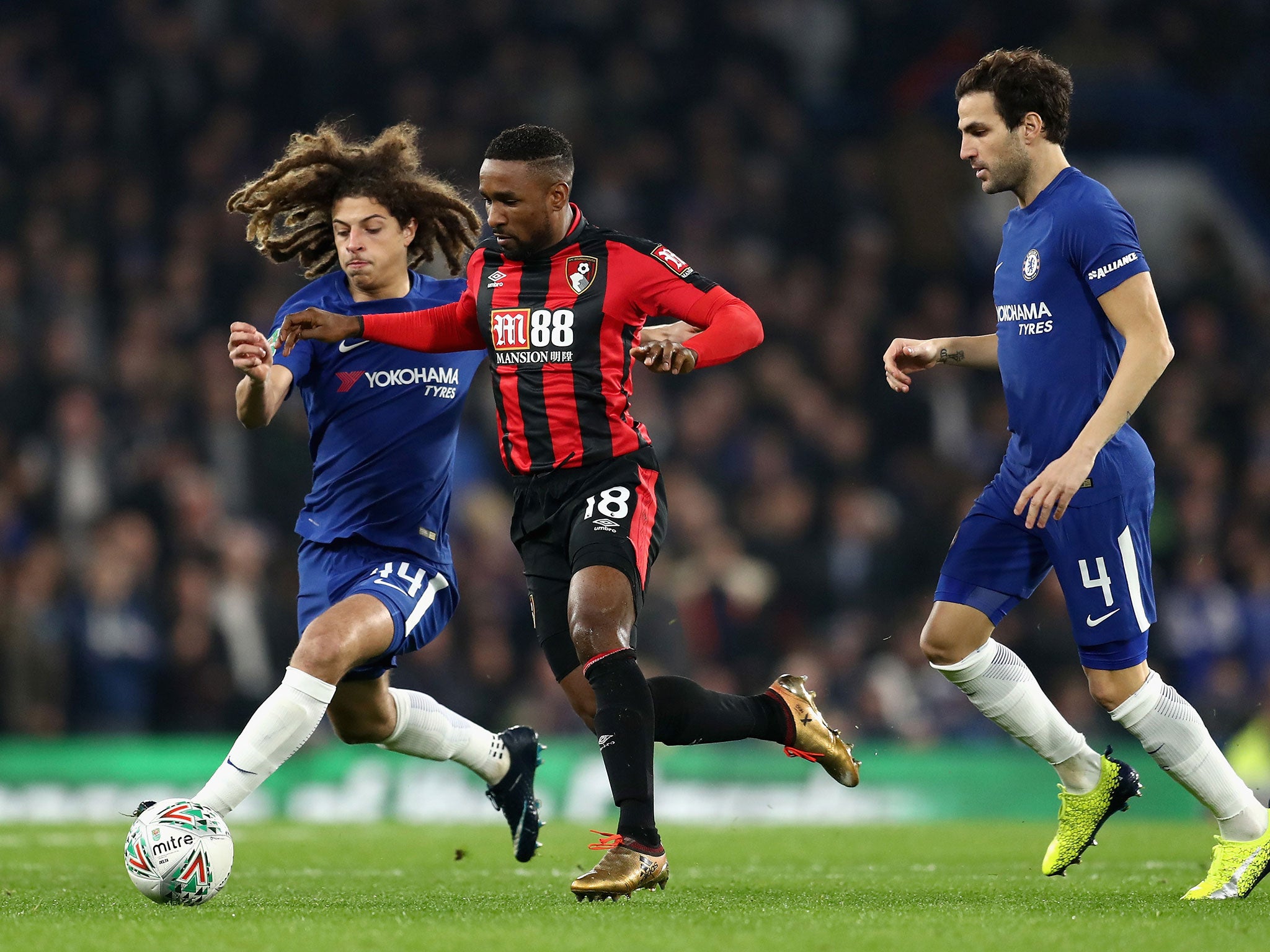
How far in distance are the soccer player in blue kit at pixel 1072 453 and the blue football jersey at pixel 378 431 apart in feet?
6.49

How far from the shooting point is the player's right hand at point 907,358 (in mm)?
5938

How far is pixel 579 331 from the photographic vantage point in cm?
555

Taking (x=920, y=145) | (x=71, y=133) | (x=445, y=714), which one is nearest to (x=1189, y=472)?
(x=920, y=145)

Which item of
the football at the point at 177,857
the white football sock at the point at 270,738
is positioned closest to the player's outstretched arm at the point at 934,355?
the white football sock at the point at 270,738

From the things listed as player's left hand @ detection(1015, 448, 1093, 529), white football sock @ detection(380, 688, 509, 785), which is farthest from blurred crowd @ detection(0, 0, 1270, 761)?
player's left hand @ detection(1015, 448, 1093, 529)

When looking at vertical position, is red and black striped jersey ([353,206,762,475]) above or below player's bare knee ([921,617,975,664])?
above

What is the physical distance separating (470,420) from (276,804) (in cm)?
360

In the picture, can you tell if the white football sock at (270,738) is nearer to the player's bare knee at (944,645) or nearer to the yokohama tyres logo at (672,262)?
the yokohama tyres logo at (672,262)

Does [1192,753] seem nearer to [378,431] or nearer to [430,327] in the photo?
[430,327]

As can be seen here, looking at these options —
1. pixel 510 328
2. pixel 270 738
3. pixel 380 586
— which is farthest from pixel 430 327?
pixel 270 738

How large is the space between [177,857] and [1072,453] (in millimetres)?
2992

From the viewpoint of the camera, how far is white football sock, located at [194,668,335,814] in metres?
5.39

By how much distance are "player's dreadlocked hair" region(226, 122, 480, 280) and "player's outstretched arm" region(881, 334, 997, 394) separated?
1.91 metres

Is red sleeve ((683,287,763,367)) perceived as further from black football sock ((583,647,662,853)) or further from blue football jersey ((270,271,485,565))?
blue football jersey ((270,271,485,565))
